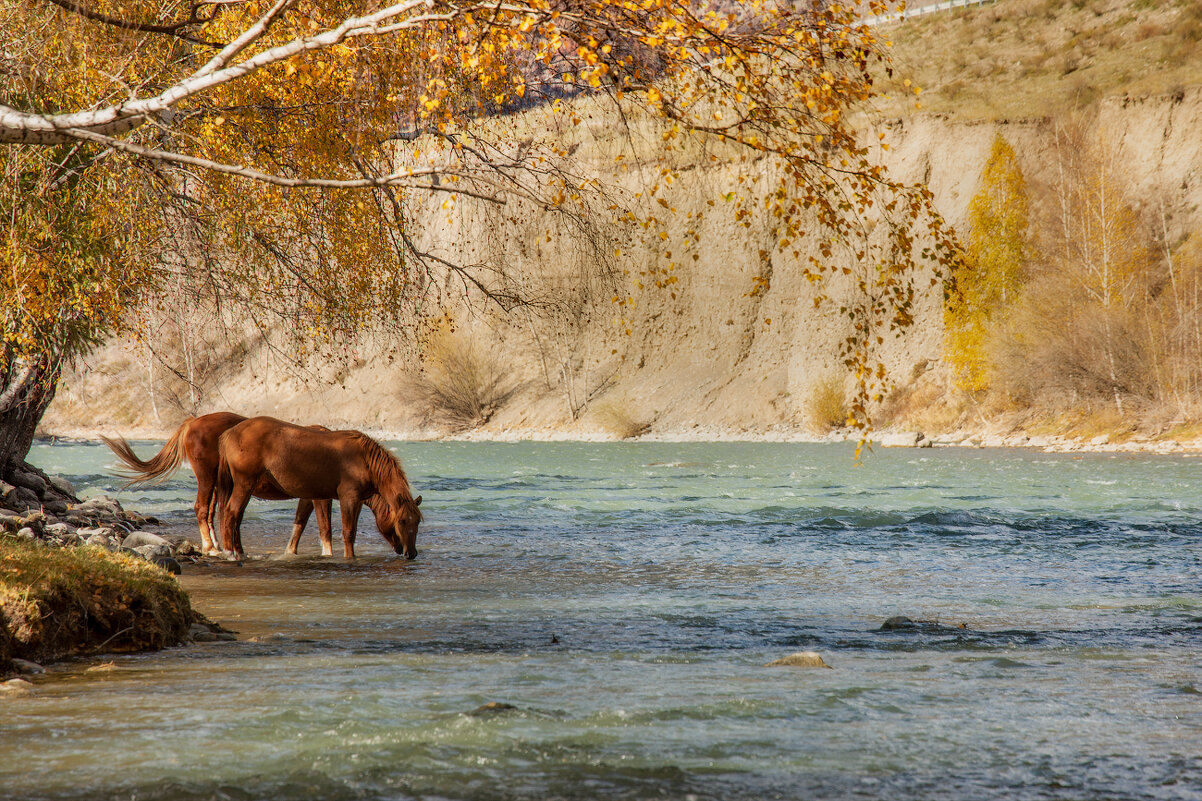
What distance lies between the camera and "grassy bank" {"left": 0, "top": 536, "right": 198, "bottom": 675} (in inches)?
261

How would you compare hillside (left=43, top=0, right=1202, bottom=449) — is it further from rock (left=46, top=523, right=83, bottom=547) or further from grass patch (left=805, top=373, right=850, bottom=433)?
rock (left=46, top=523, right=83, bottom=547)

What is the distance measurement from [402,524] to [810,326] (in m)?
57.0

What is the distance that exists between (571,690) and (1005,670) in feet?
9.40

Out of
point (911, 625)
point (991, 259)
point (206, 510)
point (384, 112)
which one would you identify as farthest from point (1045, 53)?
point (911, 625)

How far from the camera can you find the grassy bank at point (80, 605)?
6641 mm

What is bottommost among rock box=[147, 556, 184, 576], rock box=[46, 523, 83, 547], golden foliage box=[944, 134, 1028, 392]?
rock box=[147, 556, 184, 576]

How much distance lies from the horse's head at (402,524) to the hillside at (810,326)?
40.4m

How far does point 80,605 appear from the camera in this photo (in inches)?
281

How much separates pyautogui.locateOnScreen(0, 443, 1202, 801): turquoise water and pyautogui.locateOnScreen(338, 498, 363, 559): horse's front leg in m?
0.50

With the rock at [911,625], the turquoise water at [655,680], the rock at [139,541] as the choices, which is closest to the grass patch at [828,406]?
the turquoise water at [655,680]

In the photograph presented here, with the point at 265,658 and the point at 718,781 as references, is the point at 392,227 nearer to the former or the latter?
the point at 265,658

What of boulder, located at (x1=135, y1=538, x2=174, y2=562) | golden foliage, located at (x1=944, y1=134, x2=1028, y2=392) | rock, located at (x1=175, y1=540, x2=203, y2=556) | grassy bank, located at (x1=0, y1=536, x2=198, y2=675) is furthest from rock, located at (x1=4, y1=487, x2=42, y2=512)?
golden foliage, located at (x1=944, y1=134, x2=1028, y2=392)

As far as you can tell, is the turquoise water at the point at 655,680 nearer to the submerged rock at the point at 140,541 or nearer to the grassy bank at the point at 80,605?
the grassy bank at the point at 80,605

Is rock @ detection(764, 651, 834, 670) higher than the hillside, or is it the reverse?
the hillside
